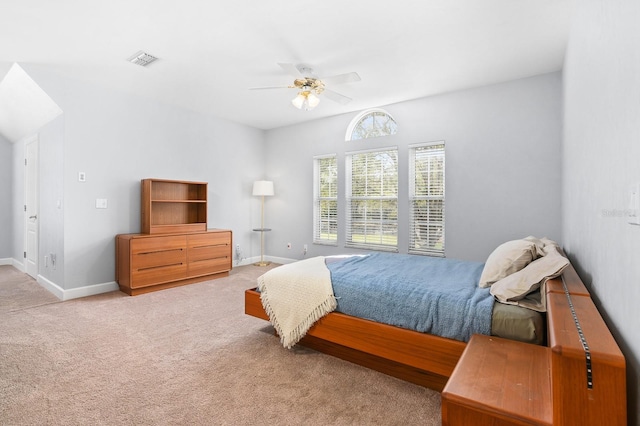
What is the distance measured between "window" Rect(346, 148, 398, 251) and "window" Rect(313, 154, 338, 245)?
0.31m

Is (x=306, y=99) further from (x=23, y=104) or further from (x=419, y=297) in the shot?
(x=23, y=104)

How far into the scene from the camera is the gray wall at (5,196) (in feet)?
19.6

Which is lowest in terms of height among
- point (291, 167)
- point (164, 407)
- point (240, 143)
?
point (164, 407)

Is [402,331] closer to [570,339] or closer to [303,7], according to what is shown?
[570,339]

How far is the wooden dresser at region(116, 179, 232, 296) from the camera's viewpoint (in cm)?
408

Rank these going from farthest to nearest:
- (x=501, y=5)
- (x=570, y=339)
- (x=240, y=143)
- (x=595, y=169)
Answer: (x=240, y=143), (x=501, y=5), (x=595, y=169), (x=570, y=339)

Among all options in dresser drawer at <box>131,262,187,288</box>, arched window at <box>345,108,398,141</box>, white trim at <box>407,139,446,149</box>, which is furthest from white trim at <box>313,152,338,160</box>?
dresser drawer at <box>131,262,187,288</box>

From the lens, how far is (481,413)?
1.14 metres

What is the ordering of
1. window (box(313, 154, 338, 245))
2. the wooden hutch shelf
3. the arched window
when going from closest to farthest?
the wooden hutch shelf, the arched window, window (box(313, 154, 338, 245))

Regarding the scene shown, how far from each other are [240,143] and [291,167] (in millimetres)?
1053

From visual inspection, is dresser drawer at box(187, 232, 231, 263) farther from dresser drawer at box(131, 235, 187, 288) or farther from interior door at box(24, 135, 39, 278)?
interior door at box(24, 135, 39, 278)

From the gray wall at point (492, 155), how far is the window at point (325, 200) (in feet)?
2.18

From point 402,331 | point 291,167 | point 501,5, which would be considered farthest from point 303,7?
point 291,167

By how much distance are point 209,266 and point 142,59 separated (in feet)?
9.45
